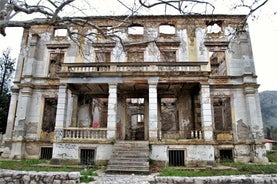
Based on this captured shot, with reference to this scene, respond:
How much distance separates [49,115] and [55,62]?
4.59 m

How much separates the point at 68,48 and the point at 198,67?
10.8 metres

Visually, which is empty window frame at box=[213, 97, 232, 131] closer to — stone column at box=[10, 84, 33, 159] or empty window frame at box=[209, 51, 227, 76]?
empty window frame at box=[209, 51, 227, 76]

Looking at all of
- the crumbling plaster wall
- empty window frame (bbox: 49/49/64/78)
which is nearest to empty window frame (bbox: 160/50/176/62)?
the crumbling plaster wall

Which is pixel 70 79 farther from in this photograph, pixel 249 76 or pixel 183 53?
pixel 249 76

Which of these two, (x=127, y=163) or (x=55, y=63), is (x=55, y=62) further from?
(x=127, y=163)

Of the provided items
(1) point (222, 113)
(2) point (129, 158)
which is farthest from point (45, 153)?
(1) point (222, 113)

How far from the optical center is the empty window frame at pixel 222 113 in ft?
53.8

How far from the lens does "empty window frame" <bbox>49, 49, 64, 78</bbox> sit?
1828cm

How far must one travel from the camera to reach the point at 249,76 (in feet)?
52.5

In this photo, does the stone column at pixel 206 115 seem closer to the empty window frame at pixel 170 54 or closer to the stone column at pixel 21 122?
the empty window frame at pixel 170 54

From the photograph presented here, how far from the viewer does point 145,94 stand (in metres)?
16.2

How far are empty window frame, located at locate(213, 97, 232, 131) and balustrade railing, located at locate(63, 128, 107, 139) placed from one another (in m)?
8.97

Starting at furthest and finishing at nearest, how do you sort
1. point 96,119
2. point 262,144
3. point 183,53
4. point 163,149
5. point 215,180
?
point 96,119, point 183,53, point 262,144, point 163,149, point 215,180

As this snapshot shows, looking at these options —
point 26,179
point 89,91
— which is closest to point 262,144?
point 89,91
